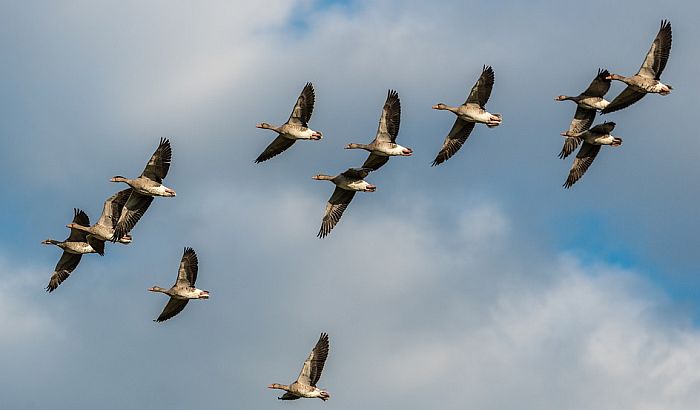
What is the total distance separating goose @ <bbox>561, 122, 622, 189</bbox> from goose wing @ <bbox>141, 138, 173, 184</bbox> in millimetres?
20313

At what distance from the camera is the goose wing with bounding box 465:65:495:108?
302 feet

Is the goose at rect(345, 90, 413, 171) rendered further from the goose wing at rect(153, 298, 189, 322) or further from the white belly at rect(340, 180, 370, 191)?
the goose wing at rect(153, 298, 189, 322)

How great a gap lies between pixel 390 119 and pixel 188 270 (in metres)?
11.7

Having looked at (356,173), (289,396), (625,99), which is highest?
(625,99)

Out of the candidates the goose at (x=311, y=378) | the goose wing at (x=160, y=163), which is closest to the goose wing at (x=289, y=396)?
the goose at (x=311, y=378)

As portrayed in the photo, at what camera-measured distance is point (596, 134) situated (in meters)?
99.2

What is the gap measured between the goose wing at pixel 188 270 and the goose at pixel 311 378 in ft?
24.0

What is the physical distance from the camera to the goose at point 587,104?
9757 centimetres

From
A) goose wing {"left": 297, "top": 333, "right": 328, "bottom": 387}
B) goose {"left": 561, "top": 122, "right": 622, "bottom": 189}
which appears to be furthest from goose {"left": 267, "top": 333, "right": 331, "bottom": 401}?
goose {"left": 561, "top": 122, "right": 622, "bottom": 189}

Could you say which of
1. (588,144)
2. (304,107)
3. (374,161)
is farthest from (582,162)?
(304,107)

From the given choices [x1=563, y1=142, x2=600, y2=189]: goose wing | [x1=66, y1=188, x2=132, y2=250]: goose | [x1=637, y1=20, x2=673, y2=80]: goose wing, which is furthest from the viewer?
[x1=563, y1=142, x2=600, y2=189]: goose wing

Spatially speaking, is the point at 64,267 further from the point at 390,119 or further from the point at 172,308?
the point at 390,119

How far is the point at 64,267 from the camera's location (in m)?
104

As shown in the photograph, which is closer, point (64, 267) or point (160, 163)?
point (160, 163)
